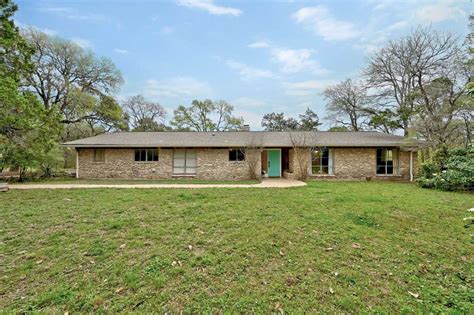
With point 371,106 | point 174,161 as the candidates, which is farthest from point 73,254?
point 371,106

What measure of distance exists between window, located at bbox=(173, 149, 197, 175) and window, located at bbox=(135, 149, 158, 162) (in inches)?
51.0

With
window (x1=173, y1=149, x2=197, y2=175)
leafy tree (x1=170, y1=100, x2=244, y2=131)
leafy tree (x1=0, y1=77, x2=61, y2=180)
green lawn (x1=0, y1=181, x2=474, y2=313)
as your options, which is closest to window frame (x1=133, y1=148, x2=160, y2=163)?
window (x1=173, y1=149, x2=197, y2=175)

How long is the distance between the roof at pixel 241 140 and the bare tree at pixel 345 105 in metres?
9.69

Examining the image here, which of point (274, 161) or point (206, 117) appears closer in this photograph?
point (274, 161)

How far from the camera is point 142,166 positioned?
47.5 feet

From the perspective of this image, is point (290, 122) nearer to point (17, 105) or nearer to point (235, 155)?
point (235, 155)

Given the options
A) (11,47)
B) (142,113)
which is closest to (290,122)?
(142,113)

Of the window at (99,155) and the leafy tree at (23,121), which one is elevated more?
the leafy tree at (23,121)

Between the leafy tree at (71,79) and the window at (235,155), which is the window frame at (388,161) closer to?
the window at (235,155)

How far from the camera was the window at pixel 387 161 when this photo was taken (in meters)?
14.2

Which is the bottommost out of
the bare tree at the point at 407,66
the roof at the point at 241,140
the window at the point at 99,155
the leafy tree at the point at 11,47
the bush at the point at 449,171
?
the bush at the point at 449,171

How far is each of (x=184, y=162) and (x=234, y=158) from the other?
3.30 m

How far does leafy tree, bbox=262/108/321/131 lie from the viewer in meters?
32.2

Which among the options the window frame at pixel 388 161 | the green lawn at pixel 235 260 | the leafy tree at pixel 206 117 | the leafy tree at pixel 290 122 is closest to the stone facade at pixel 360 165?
the window frame at pixel 388 161
